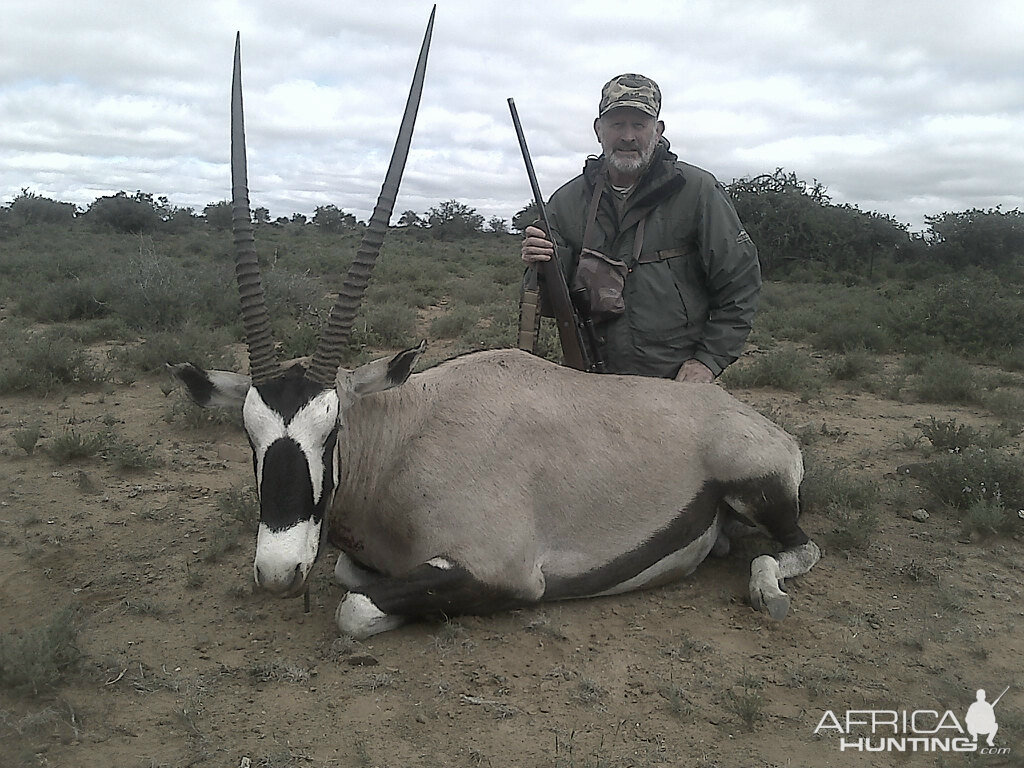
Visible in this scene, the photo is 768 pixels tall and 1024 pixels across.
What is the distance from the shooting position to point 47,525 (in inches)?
201

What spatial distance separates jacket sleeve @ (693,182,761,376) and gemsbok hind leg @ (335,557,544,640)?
267cm

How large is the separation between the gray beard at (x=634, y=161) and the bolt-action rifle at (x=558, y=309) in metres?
0.58

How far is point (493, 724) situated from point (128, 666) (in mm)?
1651

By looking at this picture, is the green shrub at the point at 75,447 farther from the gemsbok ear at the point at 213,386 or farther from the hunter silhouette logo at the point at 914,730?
the hunter silhouette logo at the point at 914,730

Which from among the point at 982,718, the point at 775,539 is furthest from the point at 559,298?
the point at 982,718

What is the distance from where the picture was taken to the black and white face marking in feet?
10.2

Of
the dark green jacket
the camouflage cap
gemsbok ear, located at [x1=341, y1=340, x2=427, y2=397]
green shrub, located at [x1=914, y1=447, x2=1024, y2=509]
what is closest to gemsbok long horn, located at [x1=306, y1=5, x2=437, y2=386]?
gemsbok ear, located at [x1=341, y1=340, x2=427, y2=397]

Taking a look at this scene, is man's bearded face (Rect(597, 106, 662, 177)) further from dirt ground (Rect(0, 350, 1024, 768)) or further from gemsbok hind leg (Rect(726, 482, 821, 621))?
dirt ground (Rect(0, 350, 1024, 768))

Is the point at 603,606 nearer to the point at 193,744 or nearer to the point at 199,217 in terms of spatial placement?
the point at 193,744

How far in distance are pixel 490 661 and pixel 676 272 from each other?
126 inches

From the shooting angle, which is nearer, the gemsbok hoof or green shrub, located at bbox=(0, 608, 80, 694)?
green shrub, located at bbox=(0, 608, 80, 694)

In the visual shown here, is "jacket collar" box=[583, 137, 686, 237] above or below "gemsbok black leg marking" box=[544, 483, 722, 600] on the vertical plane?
above

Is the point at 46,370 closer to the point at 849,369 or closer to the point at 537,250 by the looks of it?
the point at 537,250

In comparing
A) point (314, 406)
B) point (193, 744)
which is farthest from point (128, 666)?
point (314, 406)
